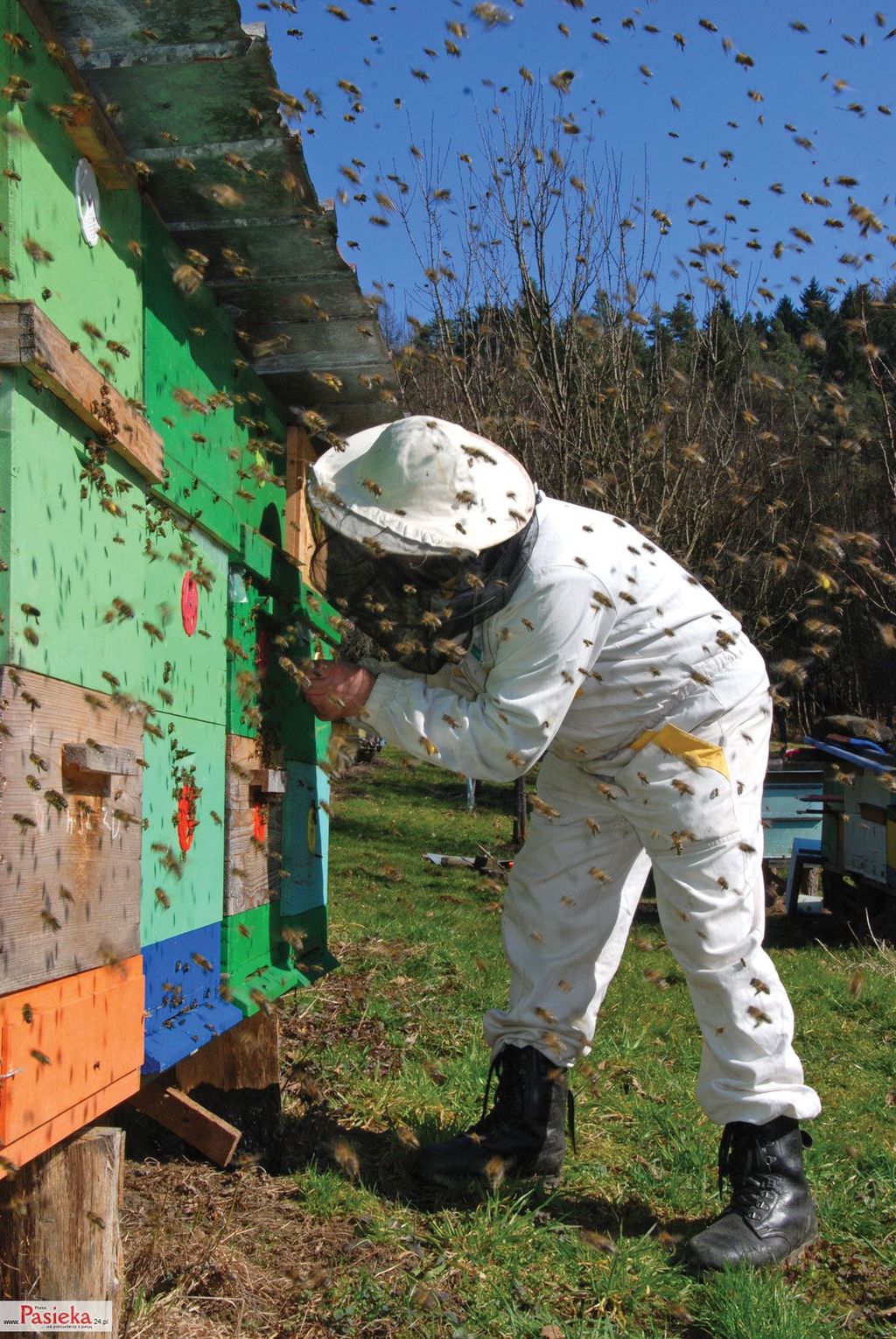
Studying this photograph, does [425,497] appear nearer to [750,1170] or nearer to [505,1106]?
[505,1106]

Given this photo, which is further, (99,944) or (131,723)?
(131,723)

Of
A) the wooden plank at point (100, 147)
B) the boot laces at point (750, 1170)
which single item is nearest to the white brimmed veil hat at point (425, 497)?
the wooden plank at point (100, 147)

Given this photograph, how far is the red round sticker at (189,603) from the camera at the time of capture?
9.16 feet

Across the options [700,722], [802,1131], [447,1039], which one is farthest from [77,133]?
[447,1039]

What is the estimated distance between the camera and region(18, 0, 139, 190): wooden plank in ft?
7.19

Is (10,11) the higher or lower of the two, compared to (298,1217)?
higher

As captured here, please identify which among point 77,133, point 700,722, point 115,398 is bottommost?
point 700,722

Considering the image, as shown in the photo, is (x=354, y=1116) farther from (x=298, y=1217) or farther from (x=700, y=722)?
(x=700, y=722)

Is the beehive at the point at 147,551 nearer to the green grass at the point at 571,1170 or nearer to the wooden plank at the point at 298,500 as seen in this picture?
the wooden plank at the point at 298,500

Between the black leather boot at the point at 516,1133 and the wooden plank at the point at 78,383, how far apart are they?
6.26ft

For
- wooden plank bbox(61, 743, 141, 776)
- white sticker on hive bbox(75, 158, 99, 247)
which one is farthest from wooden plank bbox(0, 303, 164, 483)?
wooden plank bbox(61, 743, 141, 776)

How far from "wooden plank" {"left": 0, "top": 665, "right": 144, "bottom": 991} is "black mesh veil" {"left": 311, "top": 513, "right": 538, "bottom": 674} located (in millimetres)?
689

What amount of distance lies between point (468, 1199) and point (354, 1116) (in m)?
0.69

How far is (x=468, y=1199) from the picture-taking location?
3.13 meters
